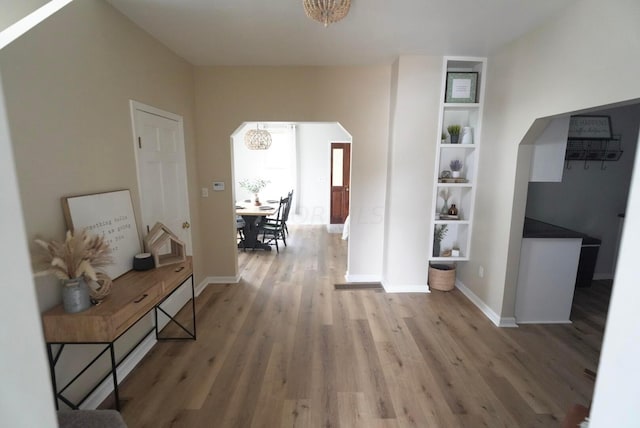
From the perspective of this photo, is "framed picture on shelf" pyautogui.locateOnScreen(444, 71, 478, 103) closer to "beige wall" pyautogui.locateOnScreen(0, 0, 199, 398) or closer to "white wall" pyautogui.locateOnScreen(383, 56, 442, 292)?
"white wall" pyautogui.locateOnScreen(383, 56, 442, 292)

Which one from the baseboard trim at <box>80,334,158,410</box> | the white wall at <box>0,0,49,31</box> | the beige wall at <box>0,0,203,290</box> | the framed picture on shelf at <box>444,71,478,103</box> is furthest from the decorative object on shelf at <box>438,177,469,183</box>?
the white wall at <box>0,0,49,31</box>

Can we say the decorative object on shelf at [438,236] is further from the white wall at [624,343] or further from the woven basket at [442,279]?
the white wall at [624,343]

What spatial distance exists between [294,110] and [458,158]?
2.12 meters

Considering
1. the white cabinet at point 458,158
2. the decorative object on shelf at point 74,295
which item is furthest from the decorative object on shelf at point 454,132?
the decorative object on shelf at point 74,295

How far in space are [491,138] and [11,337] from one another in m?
3.56

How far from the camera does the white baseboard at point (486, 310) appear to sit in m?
2.76

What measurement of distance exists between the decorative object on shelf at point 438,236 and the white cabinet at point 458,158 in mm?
17

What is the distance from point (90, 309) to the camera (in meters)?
1.54

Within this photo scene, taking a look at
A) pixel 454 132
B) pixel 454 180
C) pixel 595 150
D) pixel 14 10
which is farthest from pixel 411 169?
pixel 14 10

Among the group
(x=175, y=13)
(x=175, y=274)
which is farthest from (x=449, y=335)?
(x=175, y=13)

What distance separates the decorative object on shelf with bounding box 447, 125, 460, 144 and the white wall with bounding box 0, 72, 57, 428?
358 cm

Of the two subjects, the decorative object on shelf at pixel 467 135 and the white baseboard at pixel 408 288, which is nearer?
the decorative object on shelf at pixel 467 135

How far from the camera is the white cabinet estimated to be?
3.12m

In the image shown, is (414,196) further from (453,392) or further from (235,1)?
(235,1)
